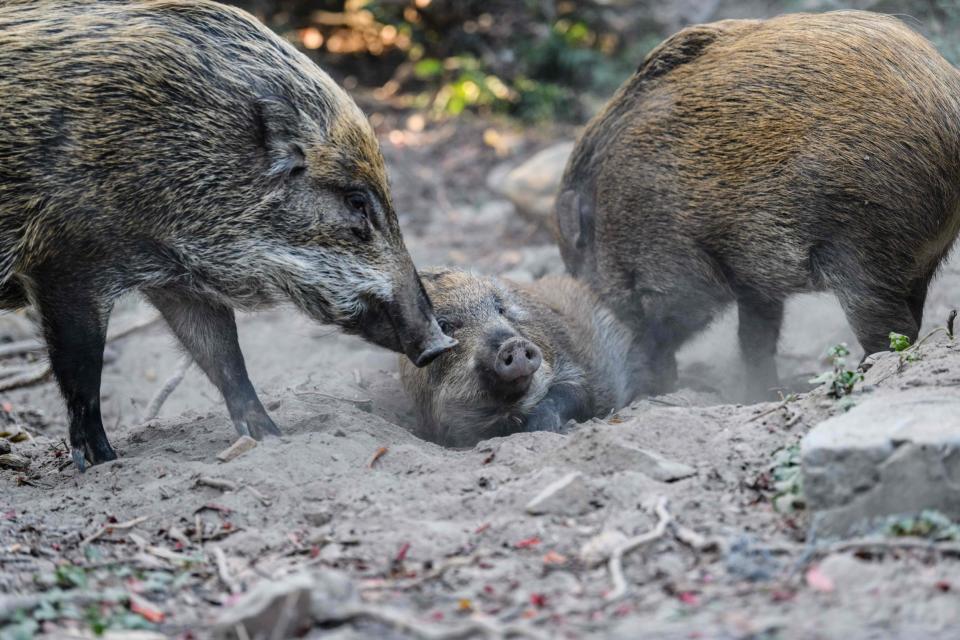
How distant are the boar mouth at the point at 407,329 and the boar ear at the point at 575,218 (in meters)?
1.79

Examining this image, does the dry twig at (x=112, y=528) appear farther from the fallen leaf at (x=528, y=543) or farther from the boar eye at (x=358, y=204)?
the boar eye at (x=358, y=204)

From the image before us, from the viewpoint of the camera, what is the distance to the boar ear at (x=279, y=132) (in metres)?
4.54

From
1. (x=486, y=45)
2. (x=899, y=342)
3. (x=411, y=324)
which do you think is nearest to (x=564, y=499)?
(x=411, y=324)

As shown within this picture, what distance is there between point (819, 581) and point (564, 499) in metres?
0.95

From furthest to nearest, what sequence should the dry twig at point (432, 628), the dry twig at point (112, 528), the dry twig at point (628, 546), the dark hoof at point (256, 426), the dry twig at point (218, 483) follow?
the dark hoof at point (256, 426)
the dry twig at point (218, 483)
the dry twig at point (112, 528)
the dry twig at point (628, 546)
the dry twig at point (432, 628)

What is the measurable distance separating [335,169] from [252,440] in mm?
1158

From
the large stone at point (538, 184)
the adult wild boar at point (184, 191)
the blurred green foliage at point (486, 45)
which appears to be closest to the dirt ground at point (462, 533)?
the adult wild boar at point (184, 191)

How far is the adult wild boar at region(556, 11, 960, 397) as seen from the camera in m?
4.76

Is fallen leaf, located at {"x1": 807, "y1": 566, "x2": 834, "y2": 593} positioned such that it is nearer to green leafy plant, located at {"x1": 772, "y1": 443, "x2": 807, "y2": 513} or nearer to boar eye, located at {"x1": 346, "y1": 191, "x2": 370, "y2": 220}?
green leafy plant, located at {"x1": 772, "y1": 443, "x2": 807, "y2": 513}

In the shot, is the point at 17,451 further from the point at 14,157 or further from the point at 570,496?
the point at 570,496

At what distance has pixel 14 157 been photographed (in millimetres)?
4309

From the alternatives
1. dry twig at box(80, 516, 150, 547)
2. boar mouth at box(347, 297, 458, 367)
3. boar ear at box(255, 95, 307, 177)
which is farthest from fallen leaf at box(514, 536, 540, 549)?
boar ear at box(255, 95, 307, 177)

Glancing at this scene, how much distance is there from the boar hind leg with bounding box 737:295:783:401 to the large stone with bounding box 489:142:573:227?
345cm

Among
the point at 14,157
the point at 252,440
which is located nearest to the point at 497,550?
the point at 252,440
